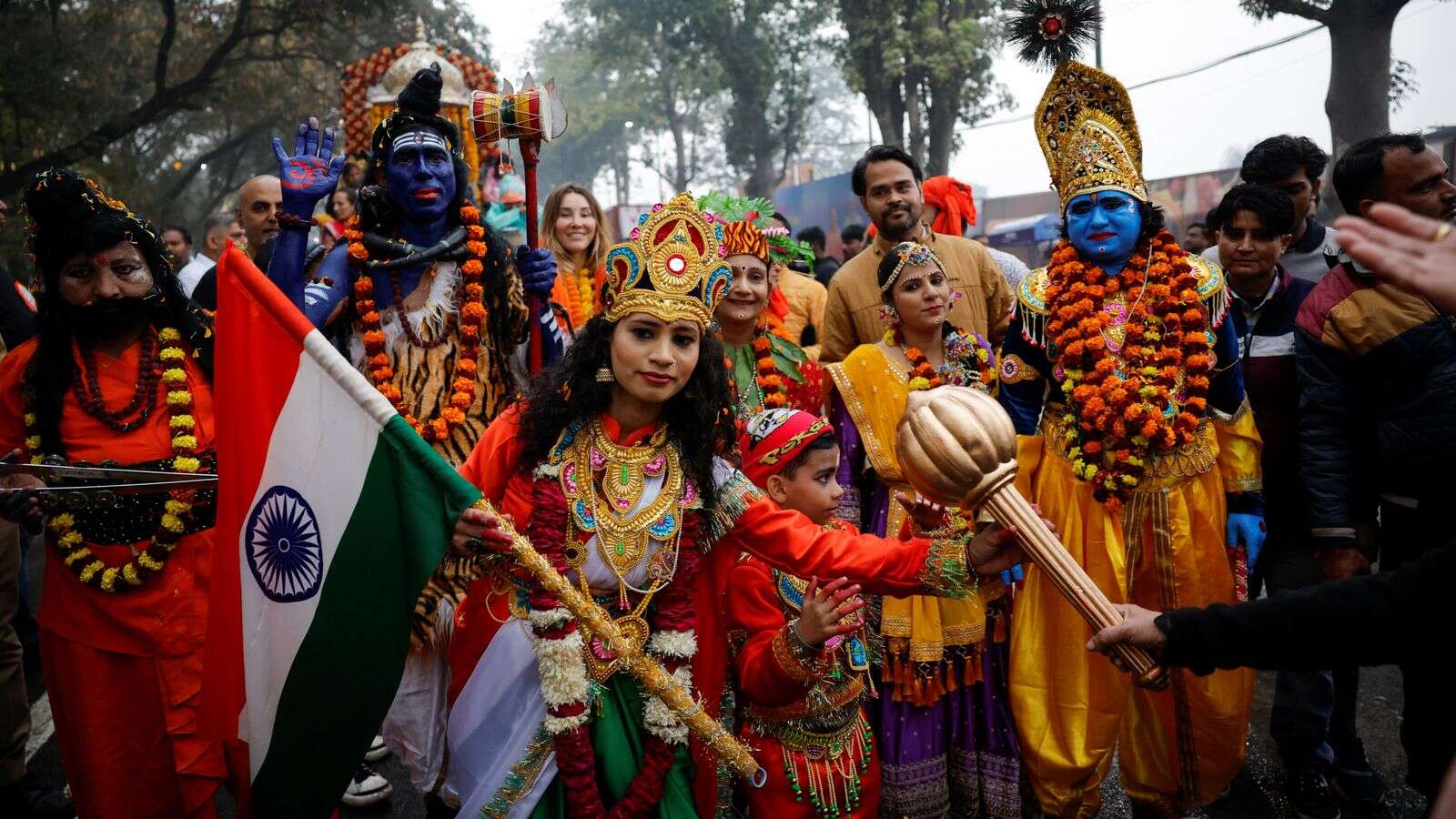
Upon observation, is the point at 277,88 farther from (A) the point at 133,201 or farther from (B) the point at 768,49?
(B) the point at 768,49

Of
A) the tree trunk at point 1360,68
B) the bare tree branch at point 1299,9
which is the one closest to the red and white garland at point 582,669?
the tree trunk at point 1360,68

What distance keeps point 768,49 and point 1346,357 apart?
27818 millimetres

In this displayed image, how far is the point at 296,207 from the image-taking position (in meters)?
3.56

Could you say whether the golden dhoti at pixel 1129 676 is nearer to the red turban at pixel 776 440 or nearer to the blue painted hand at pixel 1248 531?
the blue painted hand at pixel 1248 531

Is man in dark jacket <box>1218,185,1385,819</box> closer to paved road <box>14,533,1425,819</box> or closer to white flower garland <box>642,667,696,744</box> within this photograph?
paved road <box>14,533,1425,819</box>

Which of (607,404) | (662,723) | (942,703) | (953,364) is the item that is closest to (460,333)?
(607,404)

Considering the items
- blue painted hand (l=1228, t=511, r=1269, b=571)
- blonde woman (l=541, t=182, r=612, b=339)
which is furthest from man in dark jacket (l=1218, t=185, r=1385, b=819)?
blonde woman (l=541, t=182, r=612, b=339)

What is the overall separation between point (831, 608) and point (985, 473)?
1.84 feet

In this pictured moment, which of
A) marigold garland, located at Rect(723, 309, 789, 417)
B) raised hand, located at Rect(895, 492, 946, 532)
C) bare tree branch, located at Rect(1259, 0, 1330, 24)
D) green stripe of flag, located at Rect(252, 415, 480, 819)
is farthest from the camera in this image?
bare tree branch, located at Rect(1259, 0, 1330, 24)

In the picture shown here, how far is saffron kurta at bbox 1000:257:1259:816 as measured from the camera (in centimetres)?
378

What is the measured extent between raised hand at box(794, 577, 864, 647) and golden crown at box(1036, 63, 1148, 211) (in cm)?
201

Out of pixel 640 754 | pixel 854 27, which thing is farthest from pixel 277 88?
pixel 640 754

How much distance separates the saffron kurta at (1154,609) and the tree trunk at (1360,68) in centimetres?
1215

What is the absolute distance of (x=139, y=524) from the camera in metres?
3.52
